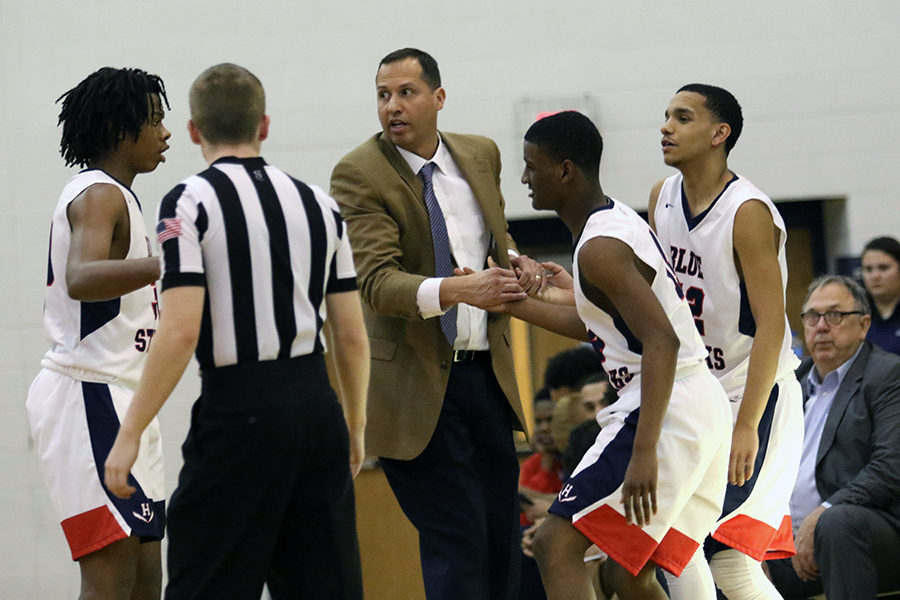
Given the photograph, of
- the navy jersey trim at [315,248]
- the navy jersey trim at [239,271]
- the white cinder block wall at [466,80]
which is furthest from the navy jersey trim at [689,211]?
the white cinder block wall at [466,80]

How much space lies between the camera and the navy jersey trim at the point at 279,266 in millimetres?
2693

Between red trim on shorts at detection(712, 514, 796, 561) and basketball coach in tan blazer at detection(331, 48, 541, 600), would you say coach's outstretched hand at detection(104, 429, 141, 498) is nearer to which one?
basketball coach in tan blazer at detection(331, 48, 541, 600)

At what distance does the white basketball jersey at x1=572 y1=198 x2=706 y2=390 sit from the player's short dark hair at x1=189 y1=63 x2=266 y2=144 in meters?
1.00

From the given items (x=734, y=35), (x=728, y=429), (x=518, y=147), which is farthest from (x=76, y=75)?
(x=728, y=429)

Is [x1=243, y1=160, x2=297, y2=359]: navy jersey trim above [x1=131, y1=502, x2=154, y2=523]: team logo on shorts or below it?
above

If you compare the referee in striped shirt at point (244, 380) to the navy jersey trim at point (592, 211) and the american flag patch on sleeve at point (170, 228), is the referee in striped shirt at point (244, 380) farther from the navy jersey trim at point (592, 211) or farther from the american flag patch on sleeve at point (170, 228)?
the navy jersey trim at point (592, 211)

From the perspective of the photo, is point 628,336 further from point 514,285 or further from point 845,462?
point 845,462

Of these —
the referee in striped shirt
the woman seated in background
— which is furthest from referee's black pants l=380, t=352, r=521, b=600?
the woman seated in background

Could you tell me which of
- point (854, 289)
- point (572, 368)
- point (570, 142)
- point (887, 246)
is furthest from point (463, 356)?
point (887, 246)

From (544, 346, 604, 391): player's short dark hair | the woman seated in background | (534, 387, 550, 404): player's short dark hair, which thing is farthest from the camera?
(534, 387, 550, 404): player's short dark hair

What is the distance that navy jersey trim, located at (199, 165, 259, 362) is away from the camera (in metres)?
2.66

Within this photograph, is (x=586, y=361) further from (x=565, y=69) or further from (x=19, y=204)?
(x=19, y=204)

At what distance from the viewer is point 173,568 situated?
105 inches

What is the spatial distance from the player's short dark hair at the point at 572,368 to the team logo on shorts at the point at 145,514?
11.1ft
